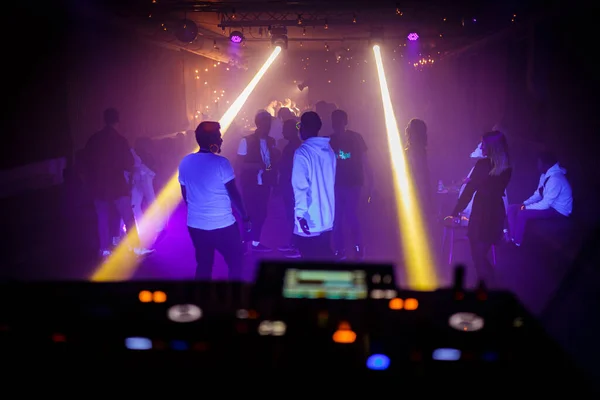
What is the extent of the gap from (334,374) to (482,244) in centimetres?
369

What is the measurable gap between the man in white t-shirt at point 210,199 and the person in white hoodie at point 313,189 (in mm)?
524

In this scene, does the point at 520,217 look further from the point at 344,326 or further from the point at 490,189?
the point at 344,326

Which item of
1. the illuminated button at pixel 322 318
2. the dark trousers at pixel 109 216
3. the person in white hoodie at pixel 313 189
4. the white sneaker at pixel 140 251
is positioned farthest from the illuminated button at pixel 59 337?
the white sneaker at pixel 140 251

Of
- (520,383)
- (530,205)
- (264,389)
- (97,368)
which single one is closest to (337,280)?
(264,389)

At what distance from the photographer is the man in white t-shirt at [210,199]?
393 centimetres

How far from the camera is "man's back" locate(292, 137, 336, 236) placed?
13.5 ft

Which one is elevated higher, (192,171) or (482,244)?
(192,171)

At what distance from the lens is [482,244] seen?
15.5 ft

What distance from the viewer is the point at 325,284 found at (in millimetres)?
1724

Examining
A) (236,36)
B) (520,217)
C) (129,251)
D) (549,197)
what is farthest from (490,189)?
(236,36)

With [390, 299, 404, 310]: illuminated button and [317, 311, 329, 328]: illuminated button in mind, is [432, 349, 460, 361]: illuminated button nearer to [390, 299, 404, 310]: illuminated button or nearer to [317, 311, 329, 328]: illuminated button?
[390, 299, 404, 310]: illuminated button

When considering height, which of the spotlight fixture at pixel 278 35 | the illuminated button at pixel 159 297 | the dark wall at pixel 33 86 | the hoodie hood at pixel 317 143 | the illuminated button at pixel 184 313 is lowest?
the illuminated button at pixel 184 313

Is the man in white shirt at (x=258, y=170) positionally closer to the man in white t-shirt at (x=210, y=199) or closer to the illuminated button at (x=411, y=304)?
the man in white t-shirt at (x=210, y=199)

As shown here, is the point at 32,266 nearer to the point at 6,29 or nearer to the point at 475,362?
the point at 6,29
